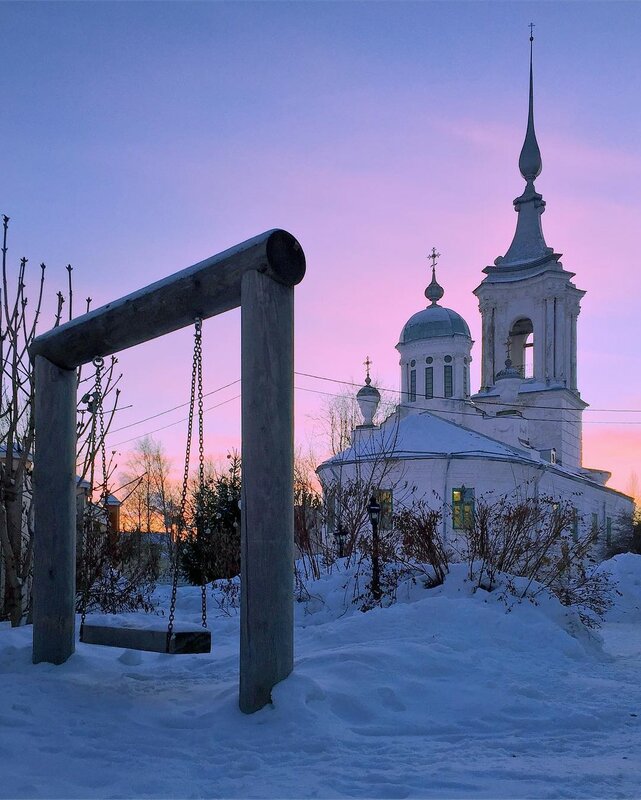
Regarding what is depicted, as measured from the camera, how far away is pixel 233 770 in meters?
4.00

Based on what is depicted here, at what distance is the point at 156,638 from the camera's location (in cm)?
502

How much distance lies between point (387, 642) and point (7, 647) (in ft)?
11.0

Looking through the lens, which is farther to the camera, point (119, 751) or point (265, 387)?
point (265, 387)

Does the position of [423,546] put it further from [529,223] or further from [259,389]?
[529,223]

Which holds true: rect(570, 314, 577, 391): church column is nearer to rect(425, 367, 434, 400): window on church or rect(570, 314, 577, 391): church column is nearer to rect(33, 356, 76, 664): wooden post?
rect(425, 367, 434, 400): window on church

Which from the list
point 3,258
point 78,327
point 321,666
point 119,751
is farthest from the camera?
point 3,258

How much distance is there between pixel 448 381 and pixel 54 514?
105 feet

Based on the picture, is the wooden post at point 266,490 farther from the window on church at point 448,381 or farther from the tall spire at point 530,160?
Result: the tall spire at point 530,160

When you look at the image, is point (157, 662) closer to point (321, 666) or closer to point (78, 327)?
point (321, 666)

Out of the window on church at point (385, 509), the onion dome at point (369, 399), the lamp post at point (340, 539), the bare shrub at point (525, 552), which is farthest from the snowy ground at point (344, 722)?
the onion dome at point (369, 399)

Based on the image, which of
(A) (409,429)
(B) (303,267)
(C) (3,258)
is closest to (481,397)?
(A) (409,429)

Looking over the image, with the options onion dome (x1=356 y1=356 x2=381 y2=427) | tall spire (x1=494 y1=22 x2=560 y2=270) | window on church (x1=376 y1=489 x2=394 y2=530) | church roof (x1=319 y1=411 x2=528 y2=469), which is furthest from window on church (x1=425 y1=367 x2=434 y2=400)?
window on church (x1=376 y1=489 x2=394 y2=530)

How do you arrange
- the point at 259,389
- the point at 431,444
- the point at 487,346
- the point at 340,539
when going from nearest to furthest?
the point at 259,389
the point at 340,539
the point at 431,444
the point at 487,346

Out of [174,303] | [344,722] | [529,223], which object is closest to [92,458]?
[174,303]
